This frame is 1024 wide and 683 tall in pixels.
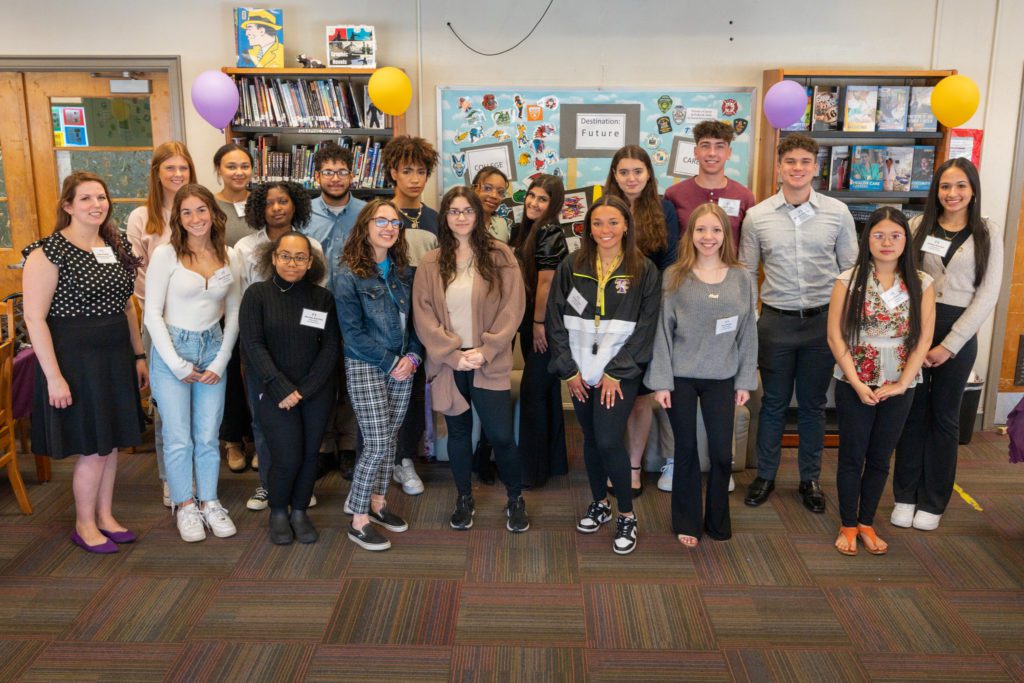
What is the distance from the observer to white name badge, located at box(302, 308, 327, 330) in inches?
117

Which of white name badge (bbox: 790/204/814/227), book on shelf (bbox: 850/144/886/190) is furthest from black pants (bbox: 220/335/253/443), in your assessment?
book on shelf (bbox: 850/144/886/190)

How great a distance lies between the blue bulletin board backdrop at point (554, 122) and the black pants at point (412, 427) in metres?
1.62

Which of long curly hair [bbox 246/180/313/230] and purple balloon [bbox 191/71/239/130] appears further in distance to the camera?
purple balloon [bbox 191/71/239/130]

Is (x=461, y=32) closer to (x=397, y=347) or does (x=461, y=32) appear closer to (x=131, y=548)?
(x=397, y=347)

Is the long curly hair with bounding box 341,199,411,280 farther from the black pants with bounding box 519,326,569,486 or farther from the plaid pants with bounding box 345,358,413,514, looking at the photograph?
the black pants with bounding box 519,326,569,486

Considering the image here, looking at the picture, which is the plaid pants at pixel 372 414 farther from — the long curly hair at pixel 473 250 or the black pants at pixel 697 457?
the black pants at pixel 697 457

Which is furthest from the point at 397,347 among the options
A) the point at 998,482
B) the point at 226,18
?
the point at 998,482

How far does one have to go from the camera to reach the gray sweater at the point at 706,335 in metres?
2.90

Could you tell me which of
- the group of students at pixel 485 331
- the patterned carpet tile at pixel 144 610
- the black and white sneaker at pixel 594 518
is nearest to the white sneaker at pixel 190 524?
the group of students at pixel 485 331

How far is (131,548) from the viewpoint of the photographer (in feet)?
10.4

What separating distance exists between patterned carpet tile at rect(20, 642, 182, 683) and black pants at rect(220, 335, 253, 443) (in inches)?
53.6

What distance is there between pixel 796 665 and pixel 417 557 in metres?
1.44

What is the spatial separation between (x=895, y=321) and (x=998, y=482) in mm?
1568

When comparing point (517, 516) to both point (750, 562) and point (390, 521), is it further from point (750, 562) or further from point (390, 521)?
point (750, 562)
